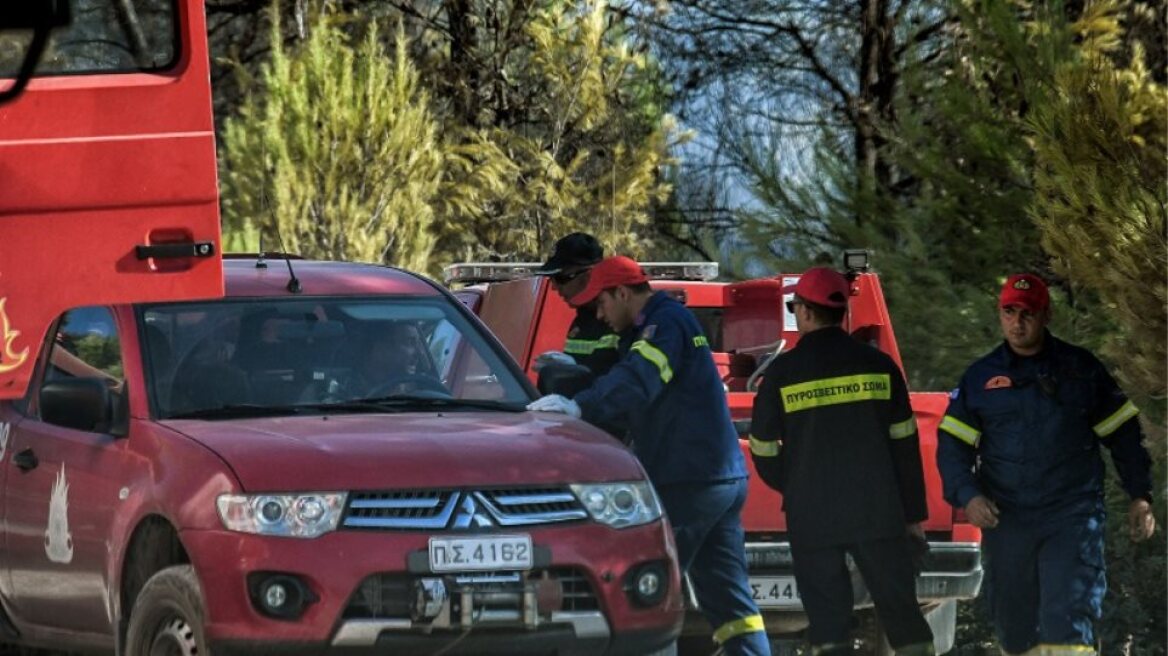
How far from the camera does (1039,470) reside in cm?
841

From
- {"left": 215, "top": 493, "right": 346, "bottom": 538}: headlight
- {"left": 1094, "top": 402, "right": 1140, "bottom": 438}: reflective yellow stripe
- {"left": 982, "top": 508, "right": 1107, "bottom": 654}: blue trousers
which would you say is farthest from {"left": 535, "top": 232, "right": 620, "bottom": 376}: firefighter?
{"left": 215, "top": 493, "right": 346, "bottom": 538}: headlight

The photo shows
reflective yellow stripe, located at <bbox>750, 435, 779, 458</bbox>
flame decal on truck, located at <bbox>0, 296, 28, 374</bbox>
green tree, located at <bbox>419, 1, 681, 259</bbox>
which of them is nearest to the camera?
flame decal on truck, located at <bbox>0, 296, 28, 374</bbox>

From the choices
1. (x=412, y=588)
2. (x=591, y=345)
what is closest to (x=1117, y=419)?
(x=591, y=345)

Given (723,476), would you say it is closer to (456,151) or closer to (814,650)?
(814,650)

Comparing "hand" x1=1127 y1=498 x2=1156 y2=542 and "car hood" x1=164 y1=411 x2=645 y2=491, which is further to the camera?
"hand" x1=1127 y1=498 x2=1156 y2=542

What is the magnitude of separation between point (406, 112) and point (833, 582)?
16882 millimetres

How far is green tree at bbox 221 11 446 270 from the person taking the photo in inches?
976

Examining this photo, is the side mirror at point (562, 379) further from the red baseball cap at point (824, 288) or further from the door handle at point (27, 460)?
the door handle at point (27, 460)

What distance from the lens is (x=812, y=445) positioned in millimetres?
8594

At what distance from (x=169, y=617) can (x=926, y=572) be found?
355 centimetres

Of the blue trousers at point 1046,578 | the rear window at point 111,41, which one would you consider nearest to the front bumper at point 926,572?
the blue trousers at point 1046,578

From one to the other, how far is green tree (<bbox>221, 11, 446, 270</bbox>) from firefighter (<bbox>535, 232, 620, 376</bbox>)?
14860 millimetres

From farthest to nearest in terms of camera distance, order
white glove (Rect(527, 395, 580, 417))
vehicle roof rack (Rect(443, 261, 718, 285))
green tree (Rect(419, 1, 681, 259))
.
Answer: green tree (Rect(419, 1, 681, 259))
vehicle roof rack (Rect(443, 261, 718, 285))
white glove (Rect(527, 395, 580, 417))

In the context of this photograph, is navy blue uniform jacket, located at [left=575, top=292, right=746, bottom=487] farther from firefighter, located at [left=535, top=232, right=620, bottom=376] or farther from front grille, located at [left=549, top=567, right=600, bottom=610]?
front grille, located at [left=549, top=567, right=600, bottom=610]
